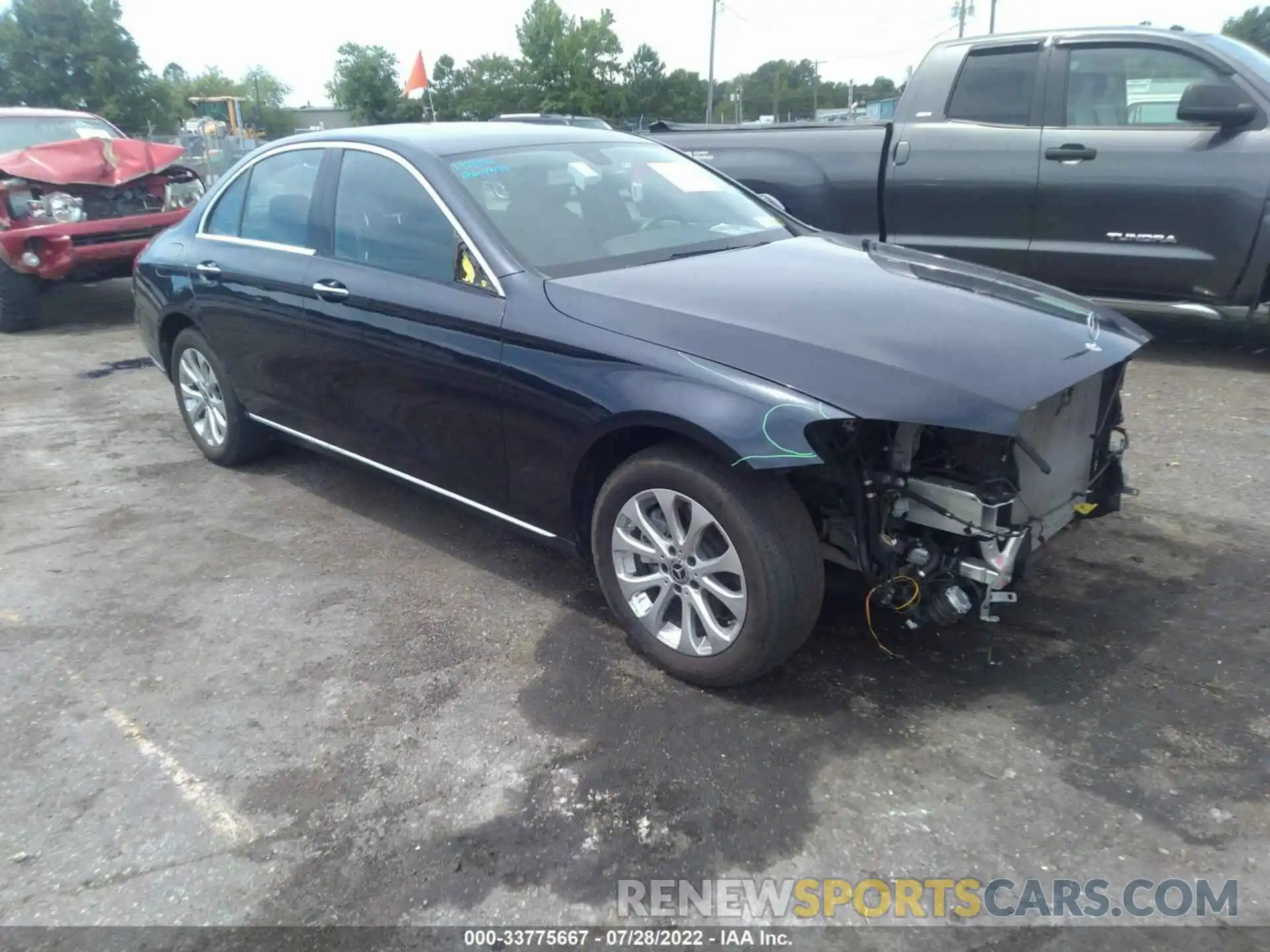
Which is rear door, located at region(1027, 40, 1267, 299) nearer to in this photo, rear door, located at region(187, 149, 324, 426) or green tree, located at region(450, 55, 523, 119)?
rear door, located at region(187, 149, 324, 426)

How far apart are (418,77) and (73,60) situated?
109ft

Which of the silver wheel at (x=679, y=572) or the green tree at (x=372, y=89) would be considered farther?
the green tree at (x=372, y=89)

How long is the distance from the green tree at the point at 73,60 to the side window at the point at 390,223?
137 feet

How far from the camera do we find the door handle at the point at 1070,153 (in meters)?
6.23

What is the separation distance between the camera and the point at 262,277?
444cm

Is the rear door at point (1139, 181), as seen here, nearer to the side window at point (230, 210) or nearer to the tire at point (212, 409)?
the side window at point (230, 210)

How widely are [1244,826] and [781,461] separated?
1437mm

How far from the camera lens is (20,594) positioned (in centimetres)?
398

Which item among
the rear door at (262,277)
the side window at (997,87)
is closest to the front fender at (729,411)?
the rear door at (262,277)

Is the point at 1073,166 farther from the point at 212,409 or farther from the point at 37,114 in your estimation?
the point at 37,114

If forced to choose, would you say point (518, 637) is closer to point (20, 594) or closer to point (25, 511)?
point (20, 594)

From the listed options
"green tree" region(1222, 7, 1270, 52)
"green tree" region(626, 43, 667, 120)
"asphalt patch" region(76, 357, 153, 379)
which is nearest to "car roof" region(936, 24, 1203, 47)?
"asphalt patch" region(76, 357, 153, 379)

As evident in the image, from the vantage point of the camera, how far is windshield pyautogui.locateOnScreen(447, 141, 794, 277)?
360 cm

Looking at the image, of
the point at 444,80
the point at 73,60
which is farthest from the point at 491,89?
the point at 73,60
